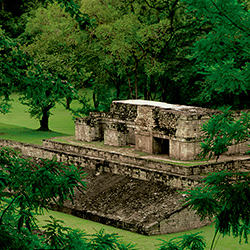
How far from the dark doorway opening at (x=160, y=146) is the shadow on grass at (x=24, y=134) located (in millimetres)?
7822

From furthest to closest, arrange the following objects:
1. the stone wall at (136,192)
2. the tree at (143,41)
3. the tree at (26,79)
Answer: the tree at (143,41) < the stone wall at (136,192) < the tree at (26,79)

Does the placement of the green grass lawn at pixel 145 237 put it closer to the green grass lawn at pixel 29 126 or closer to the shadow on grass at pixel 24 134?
the shadow on grass at pixel 24 134

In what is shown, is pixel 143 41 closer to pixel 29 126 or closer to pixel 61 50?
pixel 61 50

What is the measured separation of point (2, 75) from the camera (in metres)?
7.96

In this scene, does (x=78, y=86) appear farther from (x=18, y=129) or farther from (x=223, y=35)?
(x=223, y=35)

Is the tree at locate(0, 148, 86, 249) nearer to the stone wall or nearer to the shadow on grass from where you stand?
the stone wall

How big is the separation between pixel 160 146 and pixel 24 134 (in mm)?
10686

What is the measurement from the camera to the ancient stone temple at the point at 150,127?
21.5m

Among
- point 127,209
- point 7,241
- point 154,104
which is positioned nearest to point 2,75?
point 7,241

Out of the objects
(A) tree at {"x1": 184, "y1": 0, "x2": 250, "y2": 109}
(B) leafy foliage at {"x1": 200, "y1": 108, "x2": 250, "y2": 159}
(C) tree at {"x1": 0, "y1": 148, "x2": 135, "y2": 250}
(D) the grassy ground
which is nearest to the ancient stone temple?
(D) the grassy ground

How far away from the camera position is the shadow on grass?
29422 mm

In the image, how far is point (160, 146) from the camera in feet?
75.2

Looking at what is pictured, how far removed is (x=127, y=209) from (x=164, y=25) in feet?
43.2

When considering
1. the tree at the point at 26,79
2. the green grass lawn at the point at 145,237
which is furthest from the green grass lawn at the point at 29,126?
the tree at the point at 26,79
